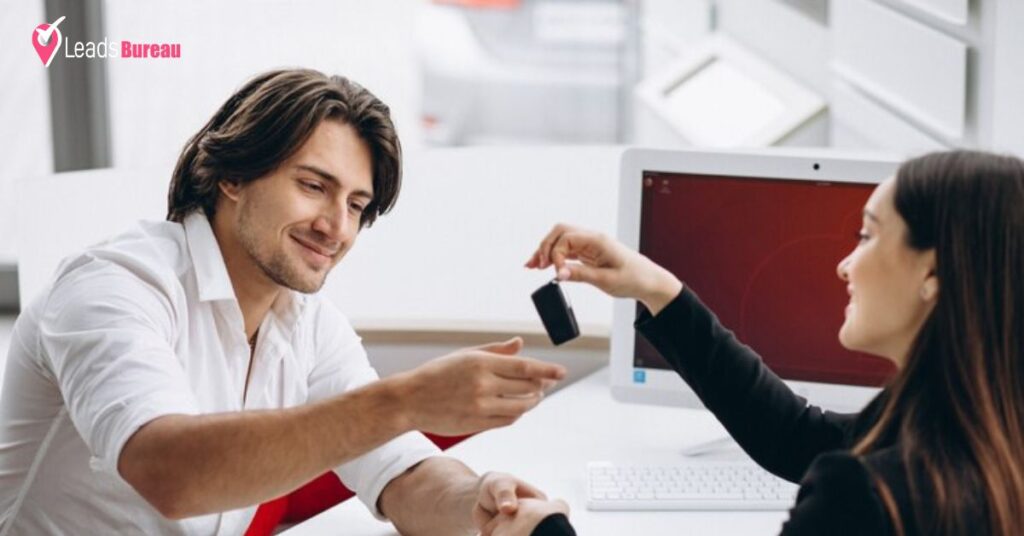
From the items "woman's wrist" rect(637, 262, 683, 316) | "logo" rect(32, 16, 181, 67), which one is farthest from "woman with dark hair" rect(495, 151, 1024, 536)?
"logo" rect(32, 16, 181, 67)

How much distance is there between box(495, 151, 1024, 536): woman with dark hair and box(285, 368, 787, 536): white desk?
1.46 feet

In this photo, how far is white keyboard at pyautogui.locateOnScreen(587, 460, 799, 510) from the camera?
1990 millimetres

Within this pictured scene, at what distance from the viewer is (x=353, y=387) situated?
2094 mm

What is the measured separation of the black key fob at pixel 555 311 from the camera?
5.88ft

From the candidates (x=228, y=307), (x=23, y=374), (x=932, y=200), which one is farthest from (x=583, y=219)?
(x=932, y=200)

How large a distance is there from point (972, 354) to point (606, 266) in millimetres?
562

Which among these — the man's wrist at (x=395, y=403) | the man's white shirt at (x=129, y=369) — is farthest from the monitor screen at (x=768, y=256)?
the man's wrist at (x=395, y=403)

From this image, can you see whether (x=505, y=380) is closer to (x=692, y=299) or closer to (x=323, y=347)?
(x=692, y=299)

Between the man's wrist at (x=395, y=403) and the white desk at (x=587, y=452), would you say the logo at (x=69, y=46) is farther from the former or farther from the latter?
the man's wrist at (x=395, y=403)

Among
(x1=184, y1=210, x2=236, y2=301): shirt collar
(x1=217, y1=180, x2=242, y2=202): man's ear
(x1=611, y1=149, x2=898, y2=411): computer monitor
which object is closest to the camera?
(x1=184, y1=210, x2=236, y2=301): shirt collar

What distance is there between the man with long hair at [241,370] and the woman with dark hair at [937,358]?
0.35m

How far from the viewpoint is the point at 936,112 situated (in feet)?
9.16

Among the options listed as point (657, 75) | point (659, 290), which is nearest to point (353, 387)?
point (659, 290)

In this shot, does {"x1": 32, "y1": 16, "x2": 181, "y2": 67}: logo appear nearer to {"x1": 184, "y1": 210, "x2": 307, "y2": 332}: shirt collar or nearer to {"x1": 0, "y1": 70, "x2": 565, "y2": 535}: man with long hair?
{"x1": 0, "y1": 70, "x2": 565, "y2": 535}: man with long hair
